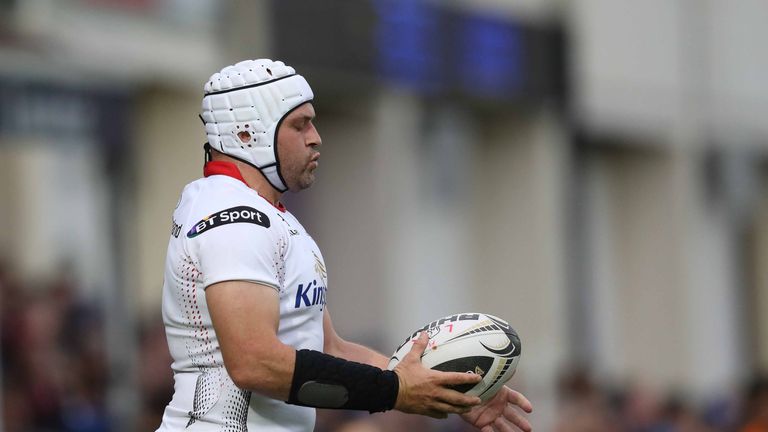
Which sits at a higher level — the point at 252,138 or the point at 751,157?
the point at 252,138

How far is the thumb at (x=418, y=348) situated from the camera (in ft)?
16.1

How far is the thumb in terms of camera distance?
490cm

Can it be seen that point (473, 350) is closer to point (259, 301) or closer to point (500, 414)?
point (500, 414)

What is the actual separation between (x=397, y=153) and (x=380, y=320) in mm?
1988

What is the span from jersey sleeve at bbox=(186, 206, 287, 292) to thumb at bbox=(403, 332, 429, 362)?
0.46 m

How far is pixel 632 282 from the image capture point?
23.2m

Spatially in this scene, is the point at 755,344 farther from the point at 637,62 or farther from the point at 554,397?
the point at 554,397

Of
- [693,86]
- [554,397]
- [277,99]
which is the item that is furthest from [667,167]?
[277,99]

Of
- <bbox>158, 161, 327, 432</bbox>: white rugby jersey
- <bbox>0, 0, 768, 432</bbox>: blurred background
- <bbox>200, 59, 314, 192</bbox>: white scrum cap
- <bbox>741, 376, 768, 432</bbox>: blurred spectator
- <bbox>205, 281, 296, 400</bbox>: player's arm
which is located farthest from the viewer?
<bbox>0, 0, 768, 432</bbox>: blurred background

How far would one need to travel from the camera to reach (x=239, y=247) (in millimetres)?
4680

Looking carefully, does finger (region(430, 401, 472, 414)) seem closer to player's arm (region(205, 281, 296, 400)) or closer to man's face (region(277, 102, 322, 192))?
player's arm (region(205, 281, 296, 400))

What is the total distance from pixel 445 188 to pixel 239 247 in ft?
48.6

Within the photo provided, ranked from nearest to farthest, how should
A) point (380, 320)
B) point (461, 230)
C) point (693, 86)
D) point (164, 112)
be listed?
1. point (164, 112)
2. point (380, 320)
3. point (461, 230)
4. point (693, 86)

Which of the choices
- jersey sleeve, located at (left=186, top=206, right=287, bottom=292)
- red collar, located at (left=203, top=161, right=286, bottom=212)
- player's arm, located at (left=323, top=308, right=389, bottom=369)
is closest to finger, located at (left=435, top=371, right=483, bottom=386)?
jersey sleeve, located at (left=186, top=206, right=287, bottom=292)
